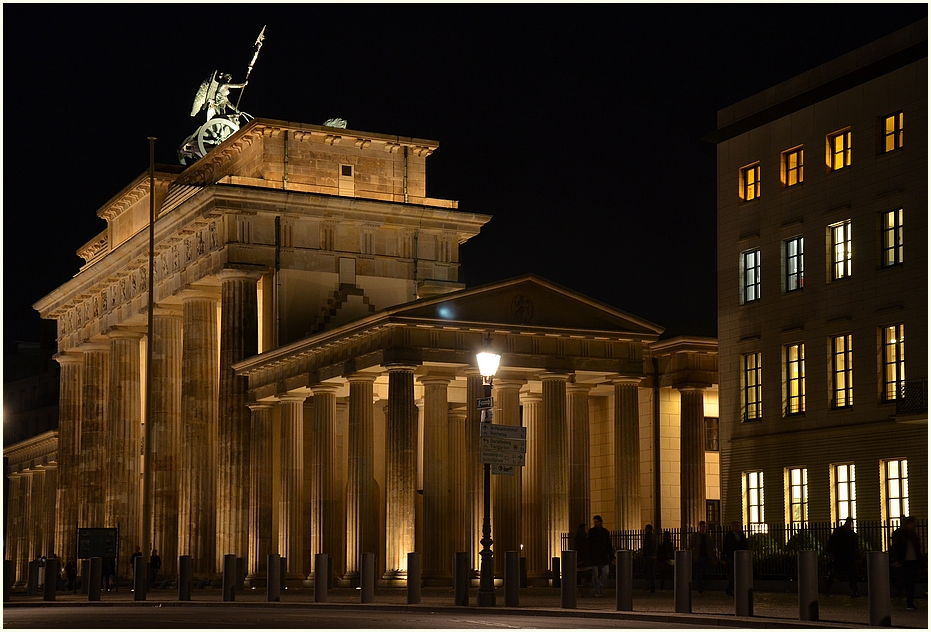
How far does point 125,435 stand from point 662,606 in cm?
4231

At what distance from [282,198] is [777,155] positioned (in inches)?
823

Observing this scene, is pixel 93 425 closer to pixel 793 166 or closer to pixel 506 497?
pixel 506 497

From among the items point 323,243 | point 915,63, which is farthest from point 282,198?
point 915,63

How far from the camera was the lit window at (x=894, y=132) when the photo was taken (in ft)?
130

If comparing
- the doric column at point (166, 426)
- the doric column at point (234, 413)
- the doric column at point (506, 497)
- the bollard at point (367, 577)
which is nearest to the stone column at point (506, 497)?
the doric column at point (506, 497)

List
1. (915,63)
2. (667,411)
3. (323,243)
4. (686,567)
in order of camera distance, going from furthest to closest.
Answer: (323,243), (667,411), (915,63), (686,567)

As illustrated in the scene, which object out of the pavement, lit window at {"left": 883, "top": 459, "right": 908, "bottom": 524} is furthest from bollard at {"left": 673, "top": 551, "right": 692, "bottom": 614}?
lit window at {"left": 883, "top": 459, "right": 908, "bottom": 524}

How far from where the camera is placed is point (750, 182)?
1809 inches

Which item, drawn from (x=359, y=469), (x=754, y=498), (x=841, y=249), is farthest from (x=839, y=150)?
(x=359, y=469)

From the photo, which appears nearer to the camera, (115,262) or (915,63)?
(915,63)

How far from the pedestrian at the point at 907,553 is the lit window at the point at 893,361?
9975mm

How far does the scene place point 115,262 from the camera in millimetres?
68250

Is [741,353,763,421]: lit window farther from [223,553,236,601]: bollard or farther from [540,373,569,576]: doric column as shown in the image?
[223,553,236,601]: bollard

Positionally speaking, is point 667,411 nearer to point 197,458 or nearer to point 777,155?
point 777,155
